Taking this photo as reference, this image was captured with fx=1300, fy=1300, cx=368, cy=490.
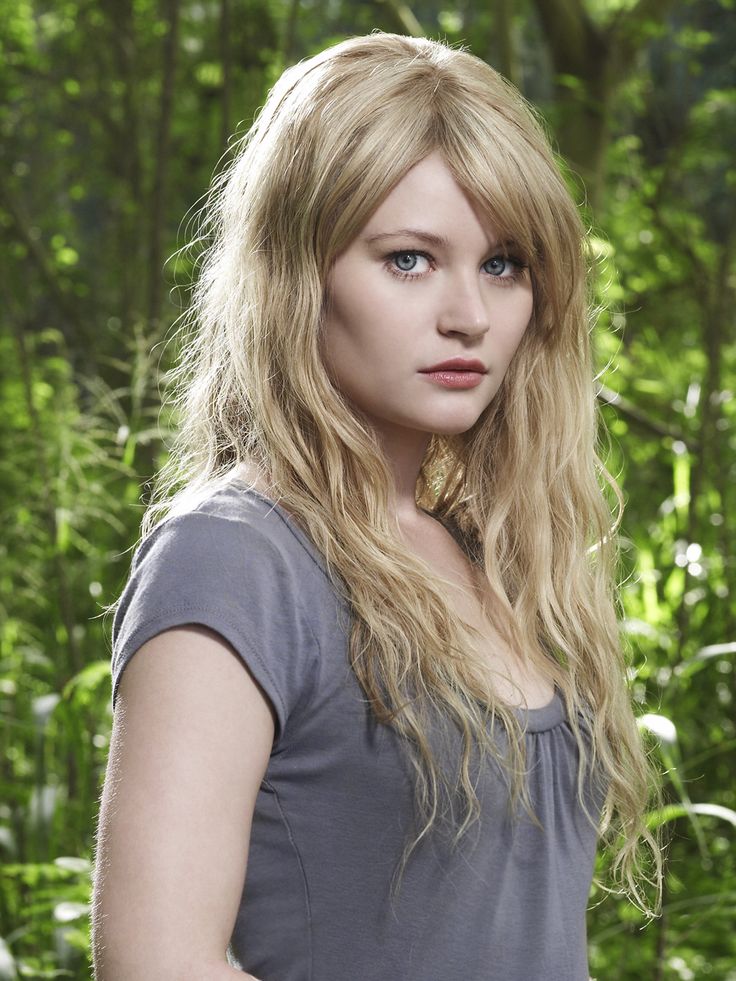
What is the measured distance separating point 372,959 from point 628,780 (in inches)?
16.8

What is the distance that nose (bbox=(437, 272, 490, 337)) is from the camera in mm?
1300

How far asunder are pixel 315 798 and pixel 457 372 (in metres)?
0.46

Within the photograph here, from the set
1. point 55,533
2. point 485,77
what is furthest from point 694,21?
point 485,77

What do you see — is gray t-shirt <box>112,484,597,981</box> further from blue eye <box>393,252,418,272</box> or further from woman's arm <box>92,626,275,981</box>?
blue eye <box>393,252,418,272</box>

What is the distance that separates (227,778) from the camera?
102cm

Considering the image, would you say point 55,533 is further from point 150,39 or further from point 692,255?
point 150,39

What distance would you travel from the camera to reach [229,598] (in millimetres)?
1069

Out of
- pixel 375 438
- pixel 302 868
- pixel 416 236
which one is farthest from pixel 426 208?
pixel 302 868

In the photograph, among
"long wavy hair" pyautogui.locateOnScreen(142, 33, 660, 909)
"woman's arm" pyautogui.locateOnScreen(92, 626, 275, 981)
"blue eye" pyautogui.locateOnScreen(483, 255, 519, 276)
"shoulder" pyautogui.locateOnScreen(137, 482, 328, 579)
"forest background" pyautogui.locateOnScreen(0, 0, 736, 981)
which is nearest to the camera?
"woman's arm" pyautogui.locateOnScreen(92, 626, 275, 981)

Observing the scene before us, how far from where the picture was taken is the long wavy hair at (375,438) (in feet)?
4.03

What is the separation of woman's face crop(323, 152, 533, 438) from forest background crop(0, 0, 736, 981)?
495 mm

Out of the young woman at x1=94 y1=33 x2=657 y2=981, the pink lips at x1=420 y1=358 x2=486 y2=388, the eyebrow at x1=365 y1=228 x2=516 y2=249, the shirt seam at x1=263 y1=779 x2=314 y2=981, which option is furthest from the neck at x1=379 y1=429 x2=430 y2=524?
the shirt seam at x1=263 y1=779 x2=314 y2=981

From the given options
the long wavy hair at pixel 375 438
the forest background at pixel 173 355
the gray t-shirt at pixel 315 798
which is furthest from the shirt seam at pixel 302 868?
the forest background at pixel 173 355

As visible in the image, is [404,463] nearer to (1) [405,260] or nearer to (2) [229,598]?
(1) [405,260]
